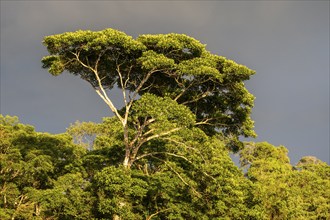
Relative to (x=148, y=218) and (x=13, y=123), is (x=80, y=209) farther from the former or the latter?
(x=13, y=123)

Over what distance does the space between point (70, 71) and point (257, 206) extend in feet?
43.4

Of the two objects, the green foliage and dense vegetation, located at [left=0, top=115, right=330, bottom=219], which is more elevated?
the green foliage

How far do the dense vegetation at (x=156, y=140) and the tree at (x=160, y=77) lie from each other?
0.18 feet

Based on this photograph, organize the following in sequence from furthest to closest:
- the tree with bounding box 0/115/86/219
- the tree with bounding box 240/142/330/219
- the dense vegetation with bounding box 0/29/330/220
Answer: the tree with bounding box 240/142/330/219, the tree with bounding box 0/115/86/219, the dense vegetation with bounding box 0/29/330/220

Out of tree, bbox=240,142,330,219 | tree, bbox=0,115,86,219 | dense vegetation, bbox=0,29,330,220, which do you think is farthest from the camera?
tree, bbox=240,142,330,219

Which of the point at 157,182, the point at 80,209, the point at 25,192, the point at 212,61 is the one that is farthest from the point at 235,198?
the point at 25,192

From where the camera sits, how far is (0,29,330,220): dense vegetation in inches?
843

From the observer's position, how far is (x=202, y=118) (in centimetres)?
2567

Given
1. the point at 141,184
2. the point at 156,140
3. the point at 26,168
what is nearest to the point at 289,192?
the point at 156,140

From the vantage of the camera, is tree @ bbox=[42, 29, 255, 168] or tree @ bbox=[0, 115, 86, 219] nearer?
tree @ bbox=[42, 29, 255, 168]

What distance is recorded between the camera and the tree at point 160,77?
71.2 ft

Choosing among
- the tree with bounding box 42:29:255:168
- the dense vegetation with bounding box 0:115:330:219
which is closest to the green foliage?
the tree with bounding box 42:29:255:168

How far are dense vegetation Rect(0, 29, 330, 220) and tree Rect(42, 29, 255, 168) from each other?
0.06 metres

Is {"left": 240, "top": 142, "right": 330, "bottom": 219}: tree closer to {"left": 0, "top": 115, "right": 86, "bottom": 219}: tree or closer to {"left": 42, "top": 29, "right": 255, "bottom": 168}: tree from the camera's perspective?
{"left": 42, "top": 29, "right": 255, "bottom": 168}: tree
